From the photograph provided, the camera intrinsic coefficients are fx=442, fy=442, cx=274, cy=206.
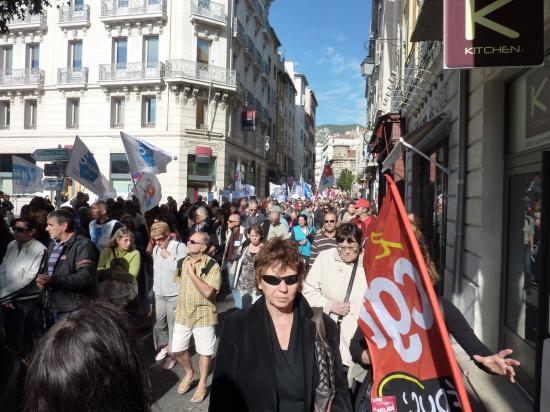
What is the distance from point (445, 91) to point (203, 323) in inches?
230

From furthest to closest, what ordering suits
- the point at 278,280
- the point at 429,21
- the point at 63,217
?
1. the point at 429,21
2. the point at 63,217
3. the point at 278,280

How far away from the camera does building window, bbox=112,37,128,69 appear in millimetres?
27406

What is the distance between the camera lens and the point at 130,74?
26734 mm

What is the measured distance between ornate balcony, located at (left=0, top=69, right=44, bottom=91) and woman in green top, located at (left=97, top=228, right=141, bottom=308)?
89.4 feet

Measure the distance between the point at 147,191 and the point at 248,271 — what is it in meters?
2.89

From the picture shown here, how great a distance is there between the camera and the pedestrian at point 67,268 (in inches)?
164

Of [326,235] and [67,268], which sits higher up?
[326,235]

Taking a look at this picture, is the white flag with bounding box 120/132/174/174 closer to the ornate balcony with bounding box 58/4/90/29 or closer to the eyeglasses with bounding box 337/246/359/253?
the eyeglasses with bounding box 337/246/359/253

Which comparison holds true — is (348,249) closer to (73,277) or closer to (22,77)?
(73,277)

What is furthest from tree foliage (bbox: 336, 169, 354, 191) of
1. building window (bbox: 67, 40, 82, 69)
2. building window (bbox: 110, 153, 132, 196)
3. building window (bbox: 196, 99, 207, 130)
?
building window (bbox: 67, 40, 82, 69)

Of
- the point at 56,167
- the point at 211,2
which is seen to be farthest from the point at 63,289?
the point at 211,2

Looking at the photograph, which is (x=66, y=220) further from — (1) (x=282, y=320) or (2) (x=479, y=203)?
(2) (x=479, y=203)

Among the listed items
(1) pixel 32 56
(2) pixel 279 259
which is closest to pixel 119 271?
(2) pixel 279 259

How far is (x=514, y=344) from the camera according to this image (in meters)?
4.71
